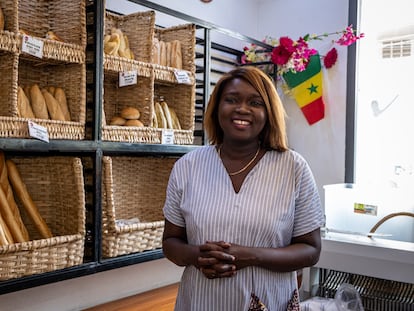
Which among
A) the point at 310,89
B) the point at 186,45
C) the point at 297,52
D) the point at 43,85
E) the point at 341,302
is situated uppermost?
the point at 297,52

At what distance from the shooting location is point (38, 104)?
1.91 m

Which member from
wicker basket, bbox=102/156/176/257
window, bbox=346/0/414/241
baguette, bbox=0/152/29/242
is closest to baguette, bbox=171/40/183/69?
wicker basket, bbox=102/156/176/257

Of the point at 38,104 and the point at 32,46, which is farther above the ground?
the point at 32,46

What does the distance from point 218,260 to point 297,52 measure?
7.49 feet

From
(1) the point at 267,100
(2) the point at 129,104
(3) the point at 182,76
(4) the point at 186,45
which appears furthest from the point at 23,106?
(1) the point at 267,100

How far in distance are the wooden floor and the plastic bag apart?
3.74 ft

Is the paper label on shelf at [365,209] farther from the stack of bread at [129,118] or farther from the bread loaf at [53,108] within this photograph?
the bread loaf at [53,108]

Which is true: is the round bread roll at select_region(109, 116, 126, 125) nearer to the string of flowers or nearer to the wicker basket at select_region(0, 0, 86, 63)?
the wicker basket at select_region(0, 0, 86, 63)

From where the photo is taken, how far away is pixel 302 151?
134 inches

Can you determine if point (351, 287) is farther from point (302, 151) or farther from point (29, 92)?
point (302, 151)

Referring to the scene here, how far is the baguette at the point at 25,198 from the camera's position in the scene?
1918mm

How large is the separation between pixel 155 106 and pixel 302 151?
141 cm

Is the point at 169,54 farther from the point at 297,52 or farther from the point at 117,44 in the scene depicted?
the point at 297,52

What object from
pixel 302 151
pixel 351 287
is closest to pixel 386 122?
pixel 302 151
